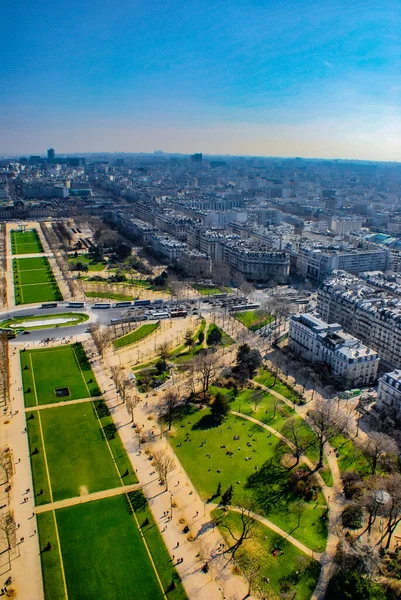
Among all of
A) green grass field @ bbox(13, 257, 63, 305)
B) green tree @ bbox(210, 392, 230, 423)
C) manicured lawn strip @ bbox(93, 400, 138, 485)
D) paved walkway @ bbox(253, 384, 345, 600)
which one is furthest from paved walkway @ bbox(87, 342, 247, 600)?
green grass field @ bbox(13, 257, 63, 305)

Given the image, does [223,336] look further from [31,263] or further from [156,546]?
[31,263]

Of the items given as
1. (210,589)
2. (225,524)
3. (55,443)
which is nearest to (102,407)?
(55,443)

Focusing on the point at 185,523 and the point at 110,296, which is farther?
the point at 110,296

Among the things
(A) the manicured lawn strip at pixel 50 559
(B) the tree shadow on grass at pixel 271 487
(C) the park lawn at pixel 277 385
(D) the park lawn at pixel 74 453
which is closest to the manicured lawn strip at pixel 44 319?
(D) the park lawn at pixel 74 453

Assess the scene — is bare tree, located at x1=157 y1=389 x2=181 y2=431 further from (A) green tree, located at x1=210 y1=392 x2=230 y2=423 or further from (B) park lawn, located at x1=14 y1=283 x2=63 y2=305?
(B) park lawn, located at x1=14 y1=283 x2=63 y2=305

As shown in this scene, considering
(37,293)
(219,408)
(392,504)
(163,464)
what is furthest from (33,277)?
(392,504)

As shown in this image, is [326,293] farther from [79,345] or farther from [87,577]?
[87,577]

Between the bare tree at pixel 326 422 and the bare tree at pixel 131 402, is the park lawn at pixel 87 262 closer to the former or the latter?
the bare tree at pixel 131 402
